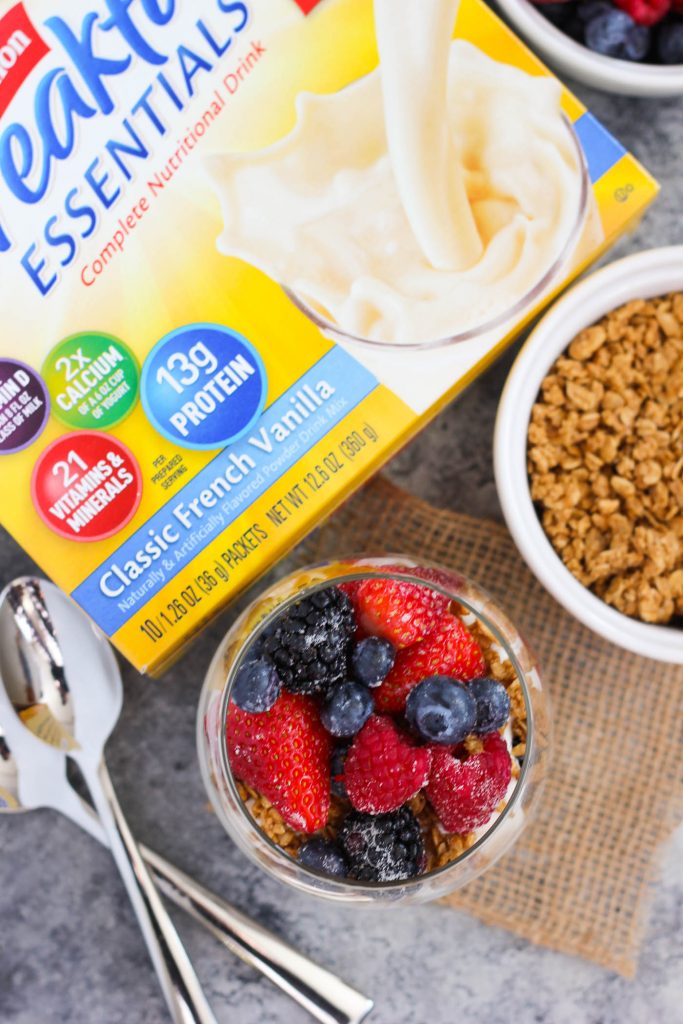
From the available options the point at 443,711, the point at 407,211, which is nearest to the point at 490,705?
the point at 443,711

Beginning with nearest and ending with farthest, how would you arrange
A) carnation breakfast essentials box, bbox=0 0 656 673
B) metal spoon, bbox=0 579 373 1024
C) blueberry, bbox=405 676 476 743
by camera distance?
blueberry, bbox=405 676 476 743
carnation breakfast essentials box, bbox=0 0 656 673
metal spoon, bbox=0 579 373 1024

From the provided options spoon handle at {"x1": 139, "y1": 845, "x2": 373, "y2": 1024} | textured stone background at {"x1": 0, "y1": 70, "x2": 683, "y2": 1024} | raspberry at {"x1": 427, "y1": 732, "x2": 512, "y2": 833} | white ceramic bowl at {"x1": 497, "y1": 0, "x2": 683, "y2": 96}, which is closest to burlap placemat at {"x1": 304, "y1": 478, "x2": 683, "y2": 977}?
textured stone background at {"x1": 0, "y1": 70, "x2": 683, "y2": 1024}

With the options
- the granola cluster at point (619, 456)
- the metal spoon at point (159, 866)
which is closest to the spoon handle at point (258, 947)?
the metal spoon at point (159, 866)

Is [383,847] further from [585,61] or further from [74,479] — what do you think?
[585,61]

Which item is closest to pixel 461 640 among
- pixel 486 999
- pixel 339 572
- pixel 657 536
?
pixel 339 572

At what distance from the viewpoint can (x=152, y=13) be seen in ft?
2.61

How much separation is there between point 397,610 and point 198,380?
0.26 metres

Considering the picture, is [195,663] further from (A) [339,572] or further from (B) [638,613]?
(B) [638,613]

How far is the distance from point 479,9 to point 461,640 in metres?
0.55

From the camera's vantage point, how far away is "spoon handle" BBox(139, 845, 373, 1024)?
95 centimetres

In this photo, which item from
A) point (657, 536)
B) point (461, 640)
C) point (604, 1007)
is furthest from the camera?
point (604, 1007)

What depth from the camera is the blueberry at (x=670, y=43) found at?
2.90ft

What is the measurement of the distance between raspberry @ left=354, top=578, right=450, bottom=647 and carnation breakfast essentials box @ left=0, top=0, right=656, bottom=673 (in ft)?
0.38

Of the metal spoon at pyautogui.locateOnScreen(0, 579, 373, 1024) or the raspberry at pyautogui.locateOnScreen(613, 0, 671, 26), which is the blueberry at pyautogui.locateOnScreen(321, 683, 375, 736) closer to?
the metal spoon at pyautogui.locateOnScreen(0, 579, 373, 1024)
